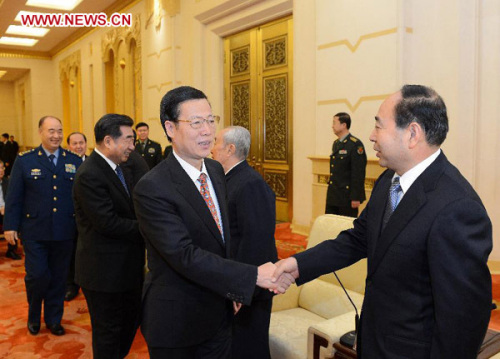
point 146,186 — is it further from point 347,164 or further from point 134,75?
point 134,75

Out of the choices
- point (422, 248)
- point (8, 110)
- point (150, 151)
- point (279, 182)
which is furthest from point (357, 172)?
point (8, 110)

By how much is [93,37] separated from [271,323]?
41.4 feet

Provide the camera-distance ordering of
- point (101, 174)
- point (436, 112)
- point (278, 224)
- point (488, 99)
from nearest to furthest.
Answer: point (436, 112), point (101, 174), point (488, 99), point (278, 224)

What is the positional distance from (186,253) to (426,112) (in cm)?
87

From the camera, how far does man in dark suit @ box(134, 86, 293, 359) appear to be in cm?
158

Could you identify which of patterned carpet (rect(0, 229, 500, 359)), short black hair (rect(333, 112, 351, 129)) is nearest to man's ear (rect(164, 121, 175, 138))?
patterned carpet (rect(0, 229, 500, 359))

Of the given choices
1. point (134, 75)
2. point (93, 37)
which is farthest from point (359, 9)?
point (93, 37)

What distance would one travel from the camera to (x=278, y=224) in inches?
280

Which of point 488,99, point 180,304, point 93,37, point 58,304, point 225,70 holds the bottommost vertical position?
point 58,304

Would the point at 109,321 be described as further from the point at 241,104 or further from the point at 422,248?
the point at 241,104

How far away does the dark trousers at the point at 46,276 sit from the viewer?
3367mm

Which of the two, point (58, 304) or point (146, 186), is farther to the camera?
point (58, 304)

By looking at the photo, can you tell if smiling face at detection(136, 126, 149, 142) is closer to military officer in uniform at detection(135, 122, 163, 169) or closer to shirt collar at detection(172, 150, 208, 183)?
military officer in uniform at detection(135, 122, 163, 169)

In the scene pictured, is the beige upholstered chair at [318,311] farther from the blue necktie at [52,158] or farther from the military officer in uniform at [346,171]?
the military officer in uniform at [346,171]
